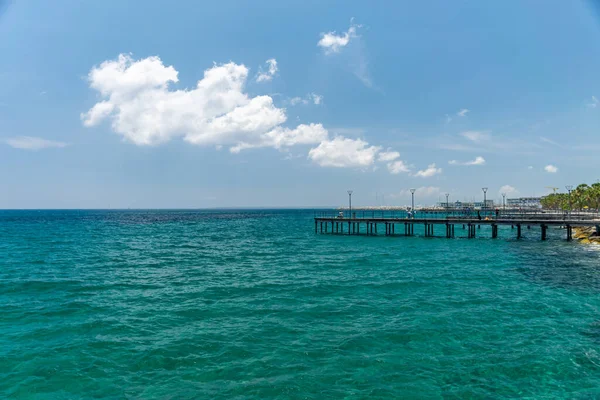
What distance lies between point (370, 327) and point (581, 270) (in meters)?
23.7

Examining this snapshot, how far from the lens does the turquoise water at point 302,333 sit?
36.5 ft

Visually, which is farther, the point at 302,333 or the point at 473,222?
the point at 473,222

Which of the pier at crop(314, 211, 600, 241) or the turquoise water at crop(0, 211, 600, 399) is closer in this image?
the turquoise water at crop(0, 211, 600, 399)

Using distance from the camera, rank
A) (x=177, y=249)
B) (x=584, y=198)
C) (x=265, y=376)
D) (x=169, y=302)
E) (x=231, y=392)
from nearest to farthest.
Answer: (x=231, y=392), (x=265, y=376), (x=169, y=302), (x=177, y=249), (x=584, y=198)

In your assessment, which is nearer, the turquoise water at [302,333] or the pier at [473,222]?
the turquoise water at [302,333]

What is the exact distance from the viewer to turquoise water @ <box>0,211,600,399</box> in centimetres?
1112

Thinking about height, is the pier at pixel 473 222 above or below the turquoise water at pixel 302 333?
above

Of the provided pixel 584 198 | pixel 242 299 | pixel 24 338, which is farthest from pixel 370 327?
pixel 584 198

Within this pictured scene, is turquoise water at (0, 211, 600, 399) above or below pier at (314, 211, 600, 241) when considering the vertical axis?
below

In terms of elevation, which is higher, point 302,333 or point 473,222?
point 473,222

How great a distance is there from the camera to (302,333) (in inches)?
593

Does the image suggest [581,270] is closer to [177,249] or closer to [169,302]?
[169,302]

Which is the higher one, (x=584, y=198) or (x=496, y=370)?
(x=584, y=198)

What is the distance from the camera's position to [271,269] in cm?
3042
